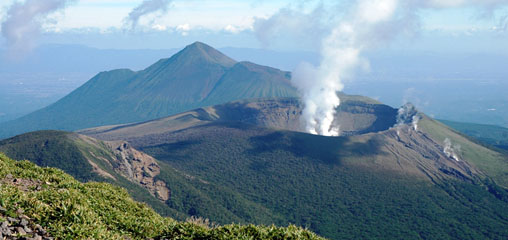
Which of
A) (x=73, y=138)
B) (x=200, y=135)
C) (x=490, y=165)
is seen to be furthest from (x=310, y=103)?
(x=73, y=138)

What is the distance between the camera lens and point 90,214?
12922mm

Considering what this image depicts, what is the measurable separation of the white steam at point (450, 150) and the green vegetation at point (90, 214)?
117659mm

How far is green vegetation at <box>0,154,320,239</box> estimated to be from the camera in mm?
11750

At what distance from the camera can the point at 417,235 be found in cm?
7900

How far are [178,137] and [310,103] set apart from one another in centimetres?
6161

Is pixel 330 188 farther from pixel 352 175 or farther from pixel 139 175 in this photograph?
pixel 139 175

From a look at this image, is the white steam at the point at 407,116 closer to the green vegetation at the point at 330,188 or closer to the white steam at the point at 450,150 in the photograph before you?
the white steam at the point at 450,150

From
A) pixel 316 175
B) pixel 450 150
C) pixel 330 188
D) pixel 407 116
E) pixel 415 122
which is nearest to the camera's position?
pixel 330 188

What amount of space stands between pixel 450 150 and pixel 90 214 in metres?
127

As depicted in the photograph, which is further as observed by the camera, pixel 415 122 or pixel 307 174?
pixel 415 122

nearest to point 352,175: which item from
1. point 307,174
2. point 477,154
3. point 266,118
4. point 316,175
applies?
point 316,175

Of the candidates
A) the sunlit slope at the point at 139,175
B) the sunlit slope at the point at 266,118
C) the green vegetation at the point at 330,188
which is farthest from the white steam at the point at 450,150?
the sunlit slope at the point at 139,175

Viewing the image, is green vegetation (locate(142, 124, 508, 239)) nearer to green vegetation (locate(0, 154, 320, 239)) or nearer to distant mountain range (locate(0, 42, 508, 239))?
distant mountain range (locate(0, 42, 508, 239))

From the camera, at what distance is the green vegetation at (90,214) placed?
463 inches
